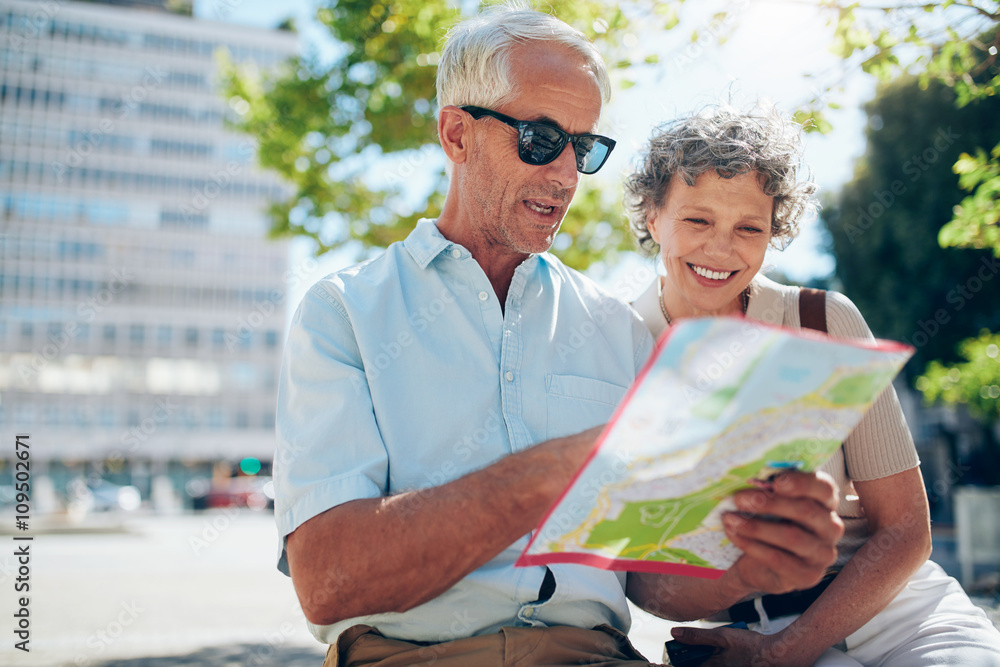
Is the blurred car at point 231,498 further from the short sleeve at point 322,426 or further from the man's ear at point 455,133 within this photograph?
the short sleeve at point 322,426

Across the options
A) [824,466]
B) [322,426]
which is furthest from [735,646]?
[322,426]

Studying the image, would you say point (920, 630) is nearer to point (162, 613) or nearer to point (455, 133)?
point (455, 133)

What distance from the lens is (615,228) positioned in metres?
9.76

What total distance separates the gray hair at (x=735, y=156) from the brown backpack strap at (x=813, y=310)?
1.08 ft

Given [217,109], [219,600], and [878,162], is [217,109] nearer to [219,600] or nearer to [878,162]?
[878,162]

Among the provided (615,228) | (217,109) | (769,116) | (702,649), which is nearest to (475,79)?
(769,116)

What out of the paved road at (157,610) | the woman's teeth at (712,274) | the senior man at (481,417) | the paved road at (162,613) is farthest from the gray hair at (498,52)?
the paved road at (157,610)

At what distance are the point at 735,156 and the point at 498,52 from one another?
0.75 meters

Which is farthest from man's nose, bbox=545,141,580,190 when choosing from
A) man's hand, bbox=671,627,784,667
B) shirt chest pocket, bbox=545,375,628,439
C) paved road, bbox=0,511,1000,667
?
paved road, bbox=0,511,1000,667

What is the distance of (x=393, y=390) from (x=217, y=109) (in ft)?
183

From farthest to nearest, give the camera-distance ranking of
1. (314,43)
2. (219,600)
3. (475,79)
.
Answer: (314,43) → (219,600) → (475,79)

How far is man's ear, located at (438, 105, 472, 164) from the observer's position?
7.52ft

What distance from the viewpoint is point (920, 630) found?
1.95 meters

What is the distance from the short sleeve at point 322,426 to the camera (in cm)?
160
